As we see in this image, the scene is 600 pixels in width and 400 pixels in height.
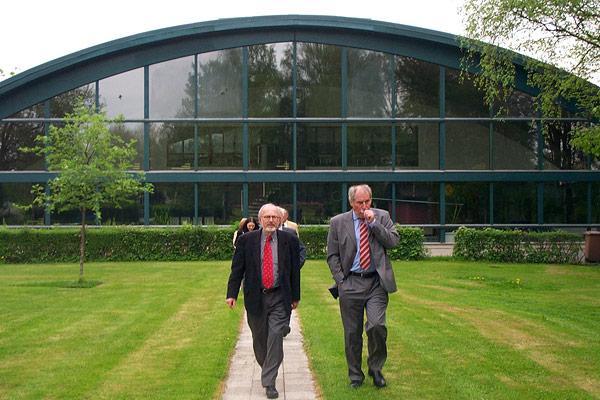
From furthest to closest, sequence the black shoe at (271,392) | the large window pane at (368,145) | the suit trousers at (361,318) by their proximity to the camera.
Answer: the large window pane at (368,145)
the suit trousers at (361,318)
the black shoe at (271,392)

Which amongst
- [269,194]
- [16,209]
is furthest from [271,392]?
[16,209]

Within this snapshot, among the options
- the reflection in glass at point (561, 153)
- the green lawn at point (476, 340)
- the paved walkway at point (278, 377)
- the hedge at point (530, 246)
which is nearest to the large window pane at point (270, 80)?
the hedge at point (530, 246)

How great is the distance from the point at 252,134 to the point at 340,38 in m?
4.70

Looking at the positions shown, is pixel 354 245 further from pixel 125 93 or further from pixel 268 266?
pixel 125 93

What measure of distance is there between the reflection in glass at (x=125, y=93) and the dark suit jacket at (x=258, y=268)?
2119cm

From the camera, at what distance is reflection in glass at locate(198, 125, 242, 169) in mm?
27906

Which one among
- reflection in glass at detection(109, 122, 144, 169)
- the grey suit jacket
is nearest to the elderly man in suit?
the grey suit jacket

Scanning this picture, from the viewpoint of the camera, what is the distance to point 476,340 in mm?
A: 10078

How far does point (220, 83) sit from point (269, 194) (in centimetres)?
437

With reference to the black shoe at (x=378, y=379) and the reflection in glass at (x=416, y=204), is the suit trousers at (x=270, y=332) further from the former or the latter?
the reflection in glass at (x=416, y=204)

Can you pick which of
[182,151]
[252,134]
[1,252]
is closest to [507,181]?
[252,134]

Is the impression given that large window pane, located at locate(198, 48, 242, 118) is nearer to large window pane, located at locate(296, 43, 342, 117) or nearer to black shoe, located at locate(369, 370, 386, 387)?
large window pane, located at locate(296, 43, 342, 117)

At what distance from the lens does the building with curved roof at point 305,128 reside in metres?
27.9

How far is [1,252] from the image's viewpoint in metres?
24.8
